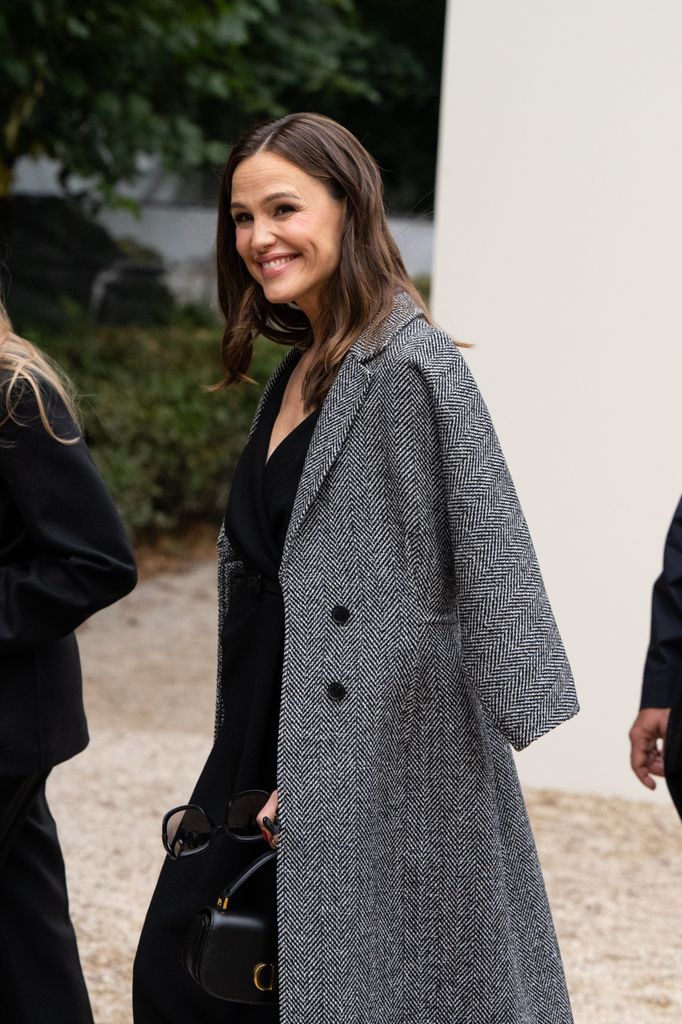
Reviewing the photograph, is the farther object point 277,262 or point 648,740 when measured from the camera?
point 648,740

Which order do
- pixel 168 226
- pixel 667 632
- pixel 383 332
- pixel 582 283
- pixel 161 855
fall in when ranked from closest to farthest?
pixel 383 332, pixel 667 632, pixel 161 855, pixel 582 283, pixel 168 226

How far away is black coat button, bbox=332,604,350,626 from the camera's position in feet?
7.40

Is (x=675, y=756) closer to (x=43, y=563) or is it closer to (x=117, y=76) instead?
(x=43, y=563)

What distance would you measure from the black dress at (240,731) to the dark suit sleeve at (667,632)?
0.74 metres

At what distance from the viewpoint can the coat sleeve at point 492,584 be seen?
2.23m

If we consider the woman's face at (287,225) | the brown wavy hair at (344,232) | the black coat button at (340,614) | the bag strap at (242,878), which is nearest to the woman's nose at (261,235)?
the woman's face at (287,225)

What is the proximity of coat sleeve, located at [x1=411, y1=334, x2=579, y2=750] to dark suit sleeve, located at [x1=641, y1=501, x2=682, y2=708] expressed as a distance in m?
0.42

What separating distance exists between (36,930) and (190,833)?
491 mm

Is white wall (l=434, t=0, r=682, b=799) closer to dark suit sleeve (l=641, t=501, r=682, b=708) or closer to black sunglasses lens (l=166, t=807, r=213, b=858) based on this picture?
dark suit sleeve (l=641, t=501, r=682, b=708)

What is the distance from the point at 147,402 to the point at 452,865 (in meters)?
8.63

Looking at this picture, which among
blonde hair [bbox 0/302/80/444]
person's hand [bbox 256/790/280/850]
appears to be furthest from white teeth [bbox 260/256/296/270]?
person's hand [bbox 256/790/280/850]

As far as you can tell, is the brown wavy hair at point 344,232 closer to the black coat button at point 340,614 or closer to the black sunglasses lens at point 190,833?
the black coat button at point 340,614

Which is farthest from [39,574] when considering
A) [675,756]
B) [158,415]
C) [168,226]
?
[168,226]

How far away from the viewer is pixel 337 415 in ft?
7.53
